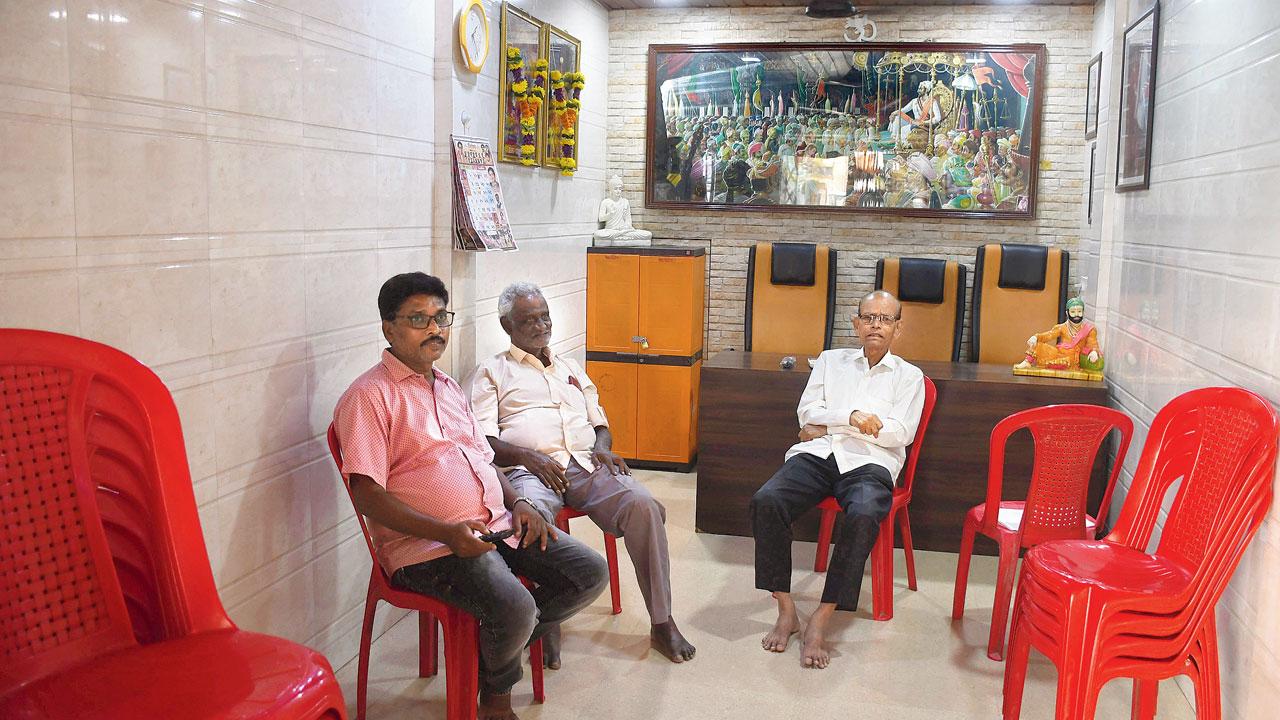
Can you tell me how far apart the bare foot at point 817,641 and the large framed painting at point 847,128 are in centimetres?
320

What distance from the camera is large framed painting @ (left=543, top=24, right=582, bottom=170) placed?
5129mm

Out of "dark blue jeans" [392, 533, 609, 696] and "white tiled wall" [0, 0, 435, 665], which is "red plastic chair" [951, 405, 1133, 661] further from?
"white tiled wall" [0, 0, 435, 665]

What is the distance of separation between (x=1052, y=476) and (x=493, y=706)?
1.96 m

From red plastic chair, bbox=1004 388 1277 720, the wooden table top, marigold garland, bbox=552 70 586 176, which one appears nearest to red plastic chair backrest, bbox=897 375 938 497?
the wooden table top

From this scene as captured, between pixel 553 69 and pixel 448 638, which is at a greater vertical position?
pixel 553 69

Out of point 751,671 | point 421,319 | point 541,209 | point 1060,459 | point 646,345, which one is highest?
point 541,209

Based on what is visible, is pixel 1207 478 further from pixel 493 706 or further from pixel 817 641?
pixel 493 706

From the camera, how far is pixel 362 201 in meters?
3.33

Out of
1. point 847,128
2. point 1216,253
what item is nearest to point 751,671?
point 1216,253

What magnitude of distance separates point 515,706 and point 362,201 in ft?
5.42

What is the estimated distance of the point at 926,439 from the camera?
4.52 meters

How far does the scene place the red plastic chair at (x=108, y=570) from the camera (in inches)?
68.4

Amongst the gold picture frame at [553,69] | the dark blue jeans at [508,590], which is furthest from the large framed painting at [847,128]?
the dark blue jeans at [508,590]

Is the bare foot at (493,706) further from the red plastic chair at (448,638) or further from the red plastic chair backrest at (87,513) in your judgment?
the red plastic chair backrest at (87,513)
